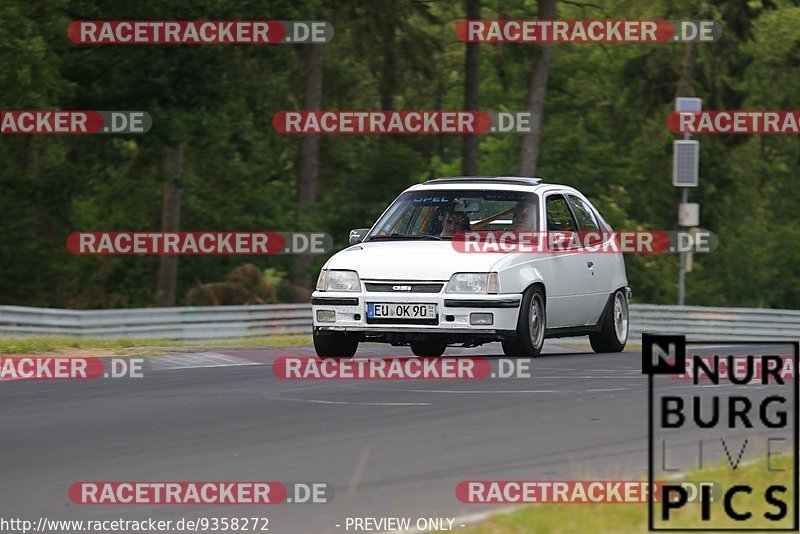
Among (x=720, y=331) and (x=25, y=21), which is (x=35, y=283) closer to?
(x=25, y=21)

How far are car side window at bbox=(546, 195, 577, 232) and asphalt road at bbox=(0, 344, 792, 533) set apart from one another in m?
2.13

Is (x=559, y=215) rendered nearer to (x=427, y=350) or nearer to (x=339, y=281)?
(x=427, y=350)

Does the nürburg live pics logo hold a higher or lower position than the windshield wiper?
lower

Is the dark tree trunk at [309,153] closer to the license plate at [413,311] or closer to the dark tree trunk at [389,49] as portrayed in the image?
the dark tree trunk at [389,49]

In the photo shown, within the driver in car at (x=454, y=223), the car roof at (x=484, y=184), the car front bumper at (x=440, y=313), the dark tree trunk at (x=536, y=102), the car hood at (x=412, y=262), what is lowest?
the car front bumper at (x=440, y=313)

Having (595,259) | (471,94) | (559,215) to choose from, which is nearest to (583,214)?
(595,259)

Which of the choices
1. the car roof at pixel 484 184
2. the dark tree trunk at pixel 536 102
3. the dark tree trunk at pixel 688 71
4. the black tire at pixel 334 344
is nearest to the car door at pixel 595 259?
the car roof at pixel 484 184

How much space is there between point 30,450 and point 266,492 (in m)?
2.12

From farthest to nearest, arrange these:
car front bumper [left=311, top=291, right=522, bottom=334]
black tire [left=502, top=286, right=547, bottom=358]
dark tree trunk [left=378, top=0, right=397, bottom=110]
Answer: dark tree trunk [left=378, top=0, right=397, bottom=110] < black tire [left=502, top=286, right=547, bottom=358] < car front bumper [left=311, top=291, right=522, bottom=334]

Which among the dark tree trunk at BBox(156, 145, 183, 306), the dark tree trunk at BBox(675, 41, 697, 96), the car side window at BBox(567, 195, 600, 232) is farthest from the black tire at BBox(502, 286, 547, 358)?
the dark tree trunk at BBox(675, 41, 697, 96)

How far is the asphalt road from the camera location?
793 cm

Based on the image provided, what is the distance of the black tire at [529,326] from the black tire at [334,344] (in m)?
1.49

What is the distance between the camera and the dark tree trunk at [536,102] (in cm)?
4006

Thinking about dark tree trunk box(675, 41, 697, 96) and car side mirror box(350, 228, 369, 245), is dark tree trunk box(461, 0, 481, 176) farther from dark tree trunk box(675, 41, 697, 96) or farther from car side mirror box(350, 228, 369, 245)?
car side mirror box(350, 228, 369, 245)
